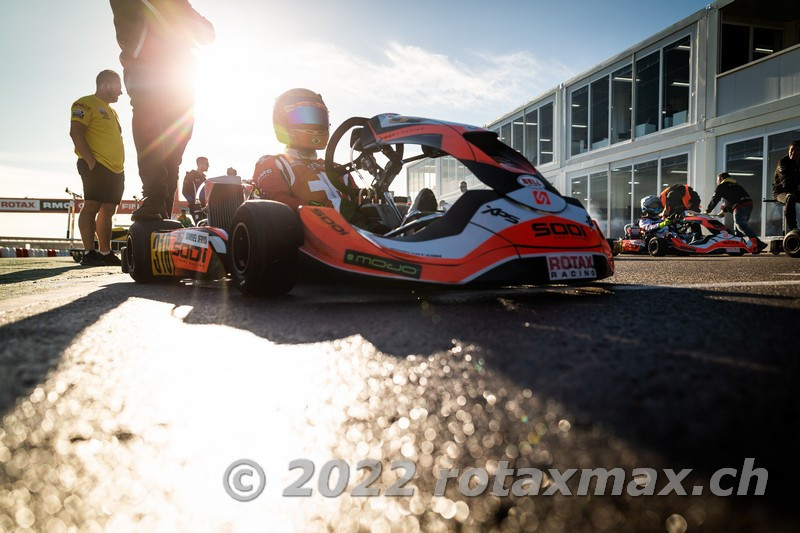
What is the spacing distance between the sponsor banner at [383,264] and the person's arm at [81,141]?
12.6 feet

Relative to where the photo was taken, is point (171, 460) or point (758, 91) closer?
point (171, 460)

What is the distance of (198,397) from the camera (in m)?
0.80

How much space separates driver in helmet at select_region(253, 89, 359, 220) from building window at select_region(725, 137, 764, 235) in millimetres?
11585

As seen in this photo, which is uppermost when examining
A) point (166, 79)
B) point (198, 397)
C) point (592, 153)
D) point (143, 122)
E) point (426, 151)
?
point (592, 153)

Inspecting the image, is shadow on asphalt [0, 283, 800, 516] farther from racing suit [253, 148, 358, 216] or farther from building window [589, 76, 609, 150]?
building window [589, 76, 609, 150]

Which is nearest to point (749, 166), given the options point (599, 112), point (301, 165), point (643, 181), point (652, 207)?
point (643, 181)

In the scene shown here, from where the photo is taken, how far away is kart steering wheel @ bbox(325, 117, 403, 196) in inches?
115

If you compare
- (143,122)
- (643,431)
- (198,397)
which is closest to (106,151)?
(143,122)

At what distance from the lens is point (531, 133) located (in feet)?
64.7

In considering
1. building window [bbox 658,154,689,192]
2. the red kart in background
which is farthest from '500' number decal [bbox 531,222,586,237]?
building window [bbox 658,154,689,192]

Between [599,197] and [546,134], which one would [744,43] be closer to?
[599,197]

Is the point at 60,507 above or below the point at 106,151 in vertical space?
below

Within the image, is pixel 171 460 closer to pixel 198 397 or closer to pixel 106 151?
pixel 198 397

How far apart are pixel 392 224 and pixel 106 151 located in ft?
11.6
